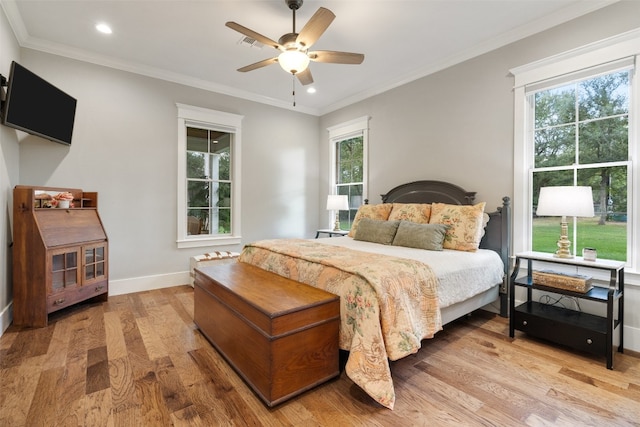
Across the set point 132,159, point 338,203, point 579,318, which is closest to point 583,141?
point 579,318

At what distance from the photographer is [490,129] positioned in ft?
10.8

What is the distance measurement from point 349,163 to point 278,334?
3958mm

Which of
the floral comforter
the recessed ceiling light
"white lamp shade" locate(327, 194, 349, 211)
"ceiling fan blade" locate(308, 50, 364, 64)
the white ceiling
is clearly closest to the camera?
the floral comforter

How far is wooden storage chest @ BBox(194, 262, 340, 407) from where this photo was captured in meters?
1.69

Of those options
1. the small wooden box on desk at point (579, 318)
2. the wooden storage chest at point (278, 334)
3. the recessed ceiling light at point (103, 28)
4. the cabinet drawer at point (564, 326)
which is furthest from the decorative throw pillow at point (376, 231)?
the recessed ceiling light at point (103, 28)

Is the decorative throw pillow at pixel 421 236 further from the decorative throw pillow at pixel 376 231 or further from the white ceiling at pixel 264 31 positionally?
the white ceiling at pixel 264 31

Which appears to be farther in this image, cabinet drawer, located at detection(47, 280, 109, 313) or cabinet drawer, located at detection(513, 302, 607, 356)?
cabinet drawer, located at detection(47, 280, 109, 313)

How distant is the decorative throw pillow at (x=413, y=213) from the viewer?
136 inches

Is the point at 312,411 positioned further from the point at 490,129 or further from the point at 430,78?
the point at 430,78

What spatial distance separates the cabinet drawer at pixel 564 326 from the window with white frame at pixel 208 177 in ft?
12.6

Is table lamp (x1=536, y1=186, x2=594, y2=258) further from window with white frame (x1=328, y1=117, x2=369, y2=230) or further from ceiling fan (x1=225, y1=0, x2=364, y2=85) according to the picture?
window with white frame (x1=328, y1=117, x2=369, y2=230)

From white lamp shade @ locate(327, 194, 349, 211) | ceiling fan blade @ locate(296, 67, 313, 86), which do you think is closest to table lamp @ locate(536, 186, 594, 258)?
ceiling fan blade @ locate(296, 67, 313, 86)

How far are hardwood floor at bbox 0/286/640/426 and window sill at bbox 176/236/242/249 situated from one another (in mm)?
1708

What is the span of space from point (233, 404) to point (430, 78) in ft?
13.2
